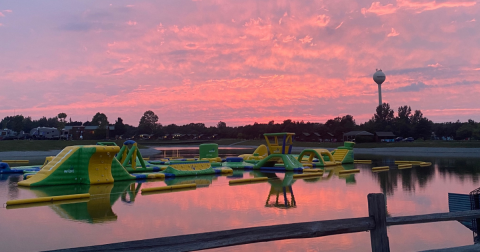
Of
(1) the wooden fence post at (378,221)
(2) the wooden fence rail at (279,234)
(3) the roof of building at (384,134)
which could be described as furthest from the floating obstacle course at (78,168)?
(3) the roof of building at (384,134)

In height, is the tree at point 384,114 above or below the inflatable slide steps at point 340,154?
above

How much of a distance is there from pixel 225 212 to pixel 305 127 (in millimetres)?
89367

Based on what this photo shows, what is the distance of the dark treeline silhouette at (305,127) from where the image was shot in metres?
87.6

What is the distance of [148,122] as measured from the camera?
12725cm

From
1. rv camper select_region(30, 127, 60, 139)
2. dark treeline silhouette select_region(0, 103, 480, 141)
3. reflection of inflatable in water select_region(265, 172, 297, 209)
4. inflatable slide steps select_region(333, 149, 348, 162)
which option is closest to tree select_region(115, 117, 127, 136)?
dark treeline silhouette select_region(0, 103, 480, 141)

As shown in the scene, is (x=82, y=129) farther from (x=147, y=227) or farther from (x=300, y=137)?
(x=147, y=227)

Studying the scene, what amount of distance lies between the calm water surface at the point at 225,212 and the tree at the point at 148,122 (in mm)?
104966

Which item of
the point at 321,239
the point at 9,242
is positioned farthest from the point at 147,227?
the point at 321,239

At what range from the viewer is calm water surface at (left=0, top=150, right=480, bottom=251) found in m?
9.17

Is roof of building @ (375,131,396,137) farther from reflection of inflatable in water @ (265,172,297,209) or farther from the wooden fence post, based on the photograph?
the wooden fence post

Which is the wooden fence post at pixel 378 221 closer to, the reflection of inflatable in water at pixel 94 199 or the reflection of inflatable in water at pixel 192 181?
the reflection of inflatable in water at pixel 94 199

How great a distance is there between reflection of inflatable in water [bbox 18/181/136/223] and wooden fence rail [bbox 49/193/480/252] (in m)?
8.29

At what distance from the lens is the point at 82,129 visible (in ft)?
331

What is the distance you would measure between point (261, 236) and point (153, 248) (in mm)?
1209
